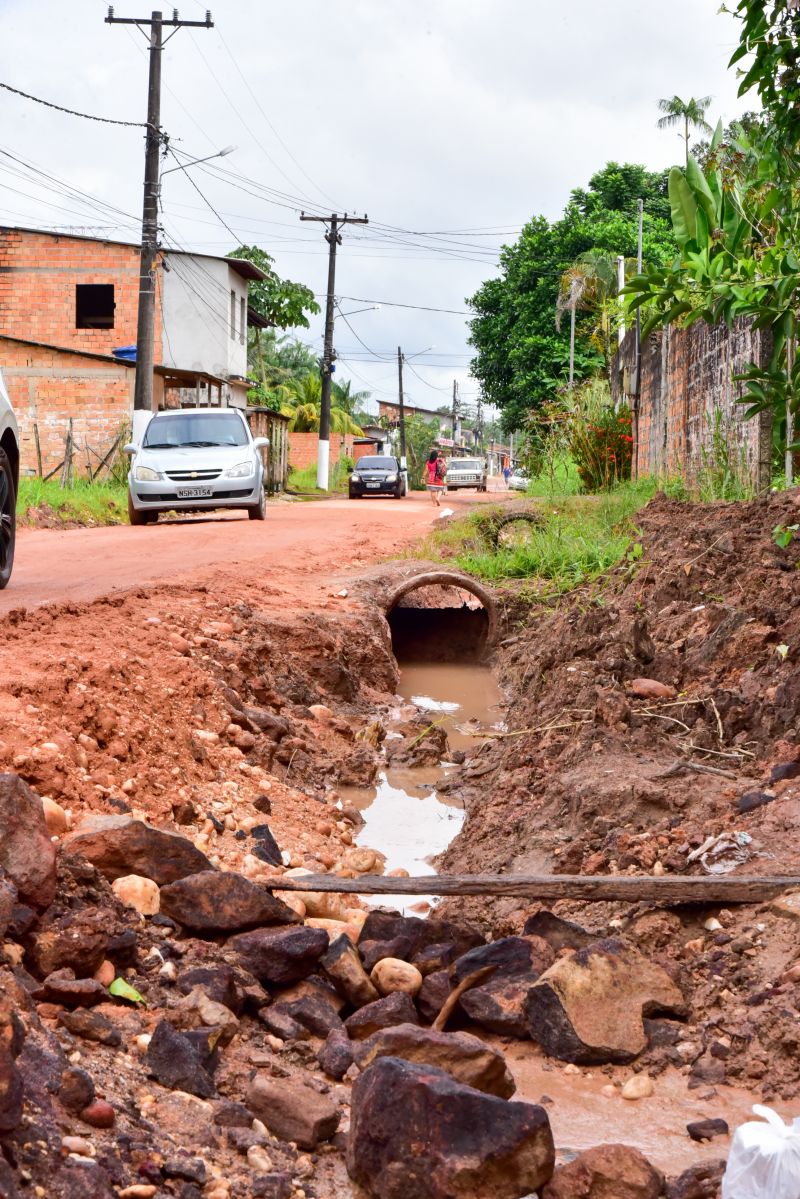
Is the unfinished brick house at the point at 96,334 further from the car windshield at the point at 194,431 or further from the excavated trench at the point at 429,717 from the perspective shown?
the excavated trench at the point at 429,717

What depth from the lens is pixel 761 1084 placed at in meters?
3.07

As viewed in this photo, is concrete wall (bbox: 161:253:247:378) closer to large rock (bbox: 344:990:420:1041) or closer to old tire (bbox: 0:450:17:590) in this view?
old tire (bbox: 0:450:17:590)

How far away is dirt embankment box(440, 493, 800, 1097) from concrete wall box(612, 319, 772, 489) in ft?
3.88

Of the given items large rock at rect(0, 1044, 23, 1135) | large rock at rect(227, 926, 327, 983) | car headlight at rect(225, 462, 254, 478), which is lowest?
large rock at rect(227, 926, 327, 983)

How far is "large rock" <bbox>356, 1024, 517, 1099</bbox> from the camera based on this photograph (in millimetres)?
2854

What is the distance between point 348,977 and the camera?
3479 mm

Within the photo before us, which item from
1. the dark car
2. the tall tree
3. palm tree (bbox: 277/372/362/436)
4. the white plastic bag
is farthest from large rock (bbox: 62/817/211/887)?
palm tree (bbox: 277/372/362/436)

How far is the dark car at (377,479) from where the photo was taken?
33.3 meters

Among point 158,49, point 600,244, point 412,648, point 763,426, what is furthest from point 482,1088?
point 600,244

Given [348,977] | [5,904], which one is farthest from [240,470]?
[5,904]

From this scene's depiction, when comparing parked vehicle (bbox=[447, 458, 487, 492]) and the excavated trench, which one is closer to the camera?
the excavated trench

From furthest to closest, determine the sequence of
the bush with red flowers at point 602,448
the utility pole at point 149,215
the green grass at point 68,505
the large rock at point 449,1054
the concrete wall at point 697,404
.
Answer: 1. the utility pole at point 149,215
2. the bush with red flowers at point 602,448
3. the green grass at point 68,505
4. the concrete wall at point 697,404
5. the large rock at point 449,1054

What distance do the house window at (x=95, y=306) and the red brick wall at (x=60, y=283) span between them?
331 millimetres

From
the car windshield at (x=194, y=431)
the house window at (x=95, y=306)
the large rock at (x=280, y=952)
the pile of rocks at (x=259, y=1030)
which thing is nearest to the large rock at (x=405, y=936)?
the pile of rocks at (x=259, y=1030)
